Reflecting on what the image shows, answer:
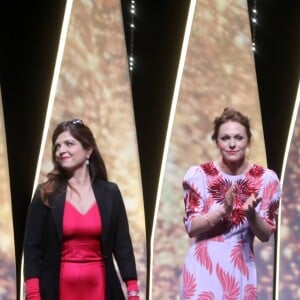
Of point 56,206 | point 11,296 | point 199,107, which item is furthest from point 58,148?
point 199,107

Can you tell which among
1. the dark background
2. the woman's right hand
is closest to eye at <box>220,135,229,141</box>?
the woman's right hand

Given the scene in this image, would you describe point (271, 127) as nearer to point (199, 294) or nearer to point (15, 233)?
point (15, 233)

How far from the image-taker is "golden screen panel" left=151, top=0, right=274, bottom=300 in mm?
4875

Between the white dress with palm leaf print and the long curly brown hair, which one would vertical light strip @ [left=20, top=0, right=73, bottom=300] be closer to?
the white dress with palm leaf print

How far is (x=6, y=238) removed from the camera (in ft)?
13.9

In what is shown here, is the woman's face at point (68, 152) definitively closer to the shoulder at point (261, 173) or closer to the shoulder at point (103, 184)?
the shoulder at point (103, 184)

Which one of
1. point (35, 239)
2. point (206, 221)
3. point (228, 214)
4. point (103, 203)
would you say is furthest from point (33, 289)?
point (228, 214)

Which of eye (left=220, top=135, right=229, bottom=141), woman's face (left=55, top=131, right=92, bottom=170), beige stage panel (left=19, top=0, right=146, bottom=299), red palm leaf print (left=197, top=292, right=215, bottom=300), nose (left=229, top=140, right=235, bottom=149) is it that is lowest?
red palm leaf print (left=197, top=292, right=215, bottom=300)

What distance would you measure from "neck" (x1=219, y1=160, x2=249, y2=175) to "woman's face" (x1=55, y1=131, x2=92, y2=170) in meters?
0.62

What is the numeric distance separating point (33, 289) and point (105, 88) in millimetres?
2169

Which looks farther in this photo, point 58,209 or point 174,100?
point 174,100

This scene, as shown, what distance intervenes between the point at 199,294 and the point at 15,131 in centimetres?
175

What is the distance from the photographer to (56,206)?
2.75 m

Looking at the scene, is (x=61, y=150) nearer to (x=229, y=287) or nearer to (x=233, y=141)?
(x=233, y=141)
